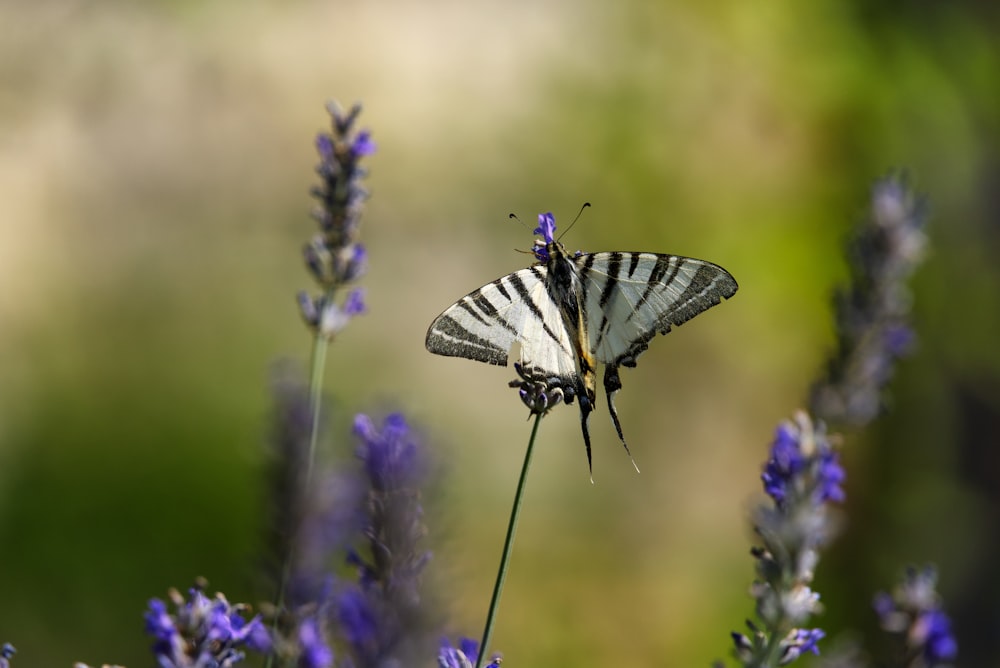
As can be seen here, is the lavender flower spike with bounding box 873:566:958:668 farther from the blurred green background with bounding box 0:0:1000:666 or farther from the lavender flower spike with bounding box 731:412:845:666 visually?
the blurred green background with bounding box 0:0:1000:666

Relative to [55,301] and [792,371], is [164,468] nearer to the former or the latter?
[55,301]

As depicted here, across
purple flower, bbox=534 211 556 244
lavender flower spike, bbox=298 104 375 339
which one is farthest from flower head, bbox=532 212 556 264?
lavender flower spike, bbox=298 104 375 339

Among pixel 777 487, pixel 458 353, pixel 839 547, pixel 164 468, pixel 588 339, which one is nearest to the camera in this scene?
pixel 777 487

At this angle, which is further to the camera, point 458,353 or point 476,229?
point 476,229

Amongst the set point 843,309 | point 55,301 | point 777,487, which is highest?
point 55,301

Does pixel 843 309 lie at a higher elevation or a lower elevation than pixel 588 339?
higher

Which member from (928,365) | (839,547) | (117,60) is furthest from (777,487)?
(928,365)

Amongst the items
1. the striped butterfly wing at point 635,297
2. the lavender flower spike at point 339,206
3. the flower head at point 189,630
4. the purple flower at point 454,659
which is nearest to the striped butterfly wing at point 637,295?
the striped butterfly wing at point 635,297
